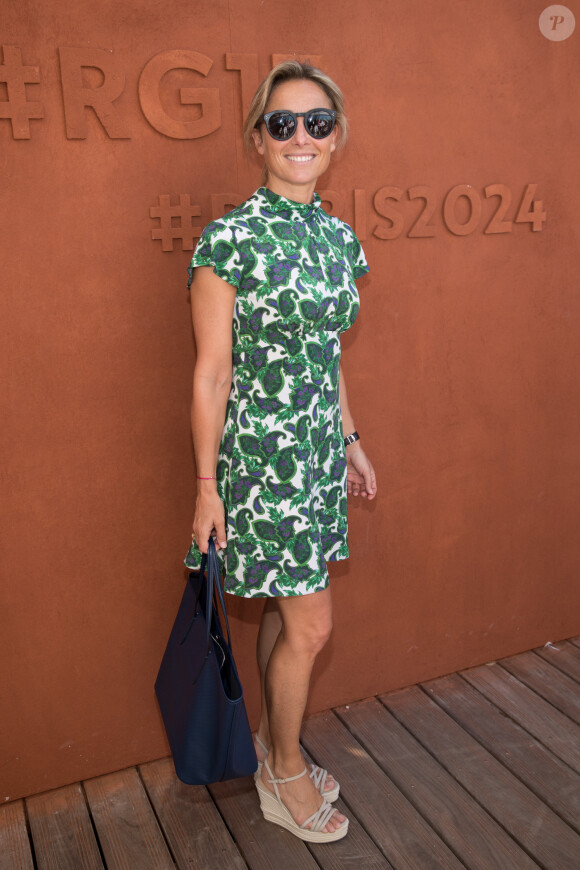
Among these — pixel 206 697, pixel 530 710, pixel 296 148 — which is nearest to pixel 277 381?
pixel 296 148

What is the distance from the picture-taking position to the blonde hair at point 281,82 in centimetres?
187

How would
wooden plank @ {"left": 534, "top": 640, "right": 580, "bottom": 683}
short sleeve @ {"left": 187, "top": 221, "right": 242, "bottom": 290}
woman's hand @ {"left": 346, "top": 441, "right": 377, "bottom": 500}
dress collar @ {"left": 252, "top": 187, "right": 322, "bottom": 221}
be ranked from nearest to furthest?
1. short sleeve @ {"left": 187, "top": 221, "right": 242, "bottom": 290}
2. dress collar @ {"left": 252, "top": 187, "right": 322, "bottom": 221}
3. woman's hand @ {"left": 346, "top": 441, "right": 377, "bottom": 500}
4. wooden plank @ {"left": 534, "top": 640, "right": 580, "bottom": 683}

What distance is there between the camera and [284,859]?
204 centimetres

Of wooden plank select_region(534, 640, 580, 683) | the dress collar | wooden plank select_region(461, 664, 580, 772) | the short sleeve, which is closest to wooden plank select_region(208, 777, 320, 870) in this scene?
wooden plank select_region(461, 664, 580, 772)

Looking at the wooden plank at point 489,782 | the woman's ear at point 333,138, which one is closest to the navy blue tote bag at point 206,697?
the wooden plank at point 489,782

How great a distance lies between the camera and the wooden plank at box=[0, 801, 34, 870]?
206 cm

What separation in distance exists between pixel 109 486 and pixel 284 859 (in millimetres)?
1076

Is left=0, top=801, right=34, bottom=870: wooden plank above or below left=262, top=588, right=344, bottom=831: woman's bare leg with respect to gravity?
below

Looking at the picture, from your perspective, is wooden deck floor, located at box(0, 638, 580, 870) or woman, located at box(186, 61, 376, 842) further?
wooden deck floor, located at box(0, 638, 580, 870)

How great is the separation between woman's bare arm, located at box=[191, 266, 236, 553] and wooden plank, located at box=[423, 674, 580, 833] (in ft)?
3.88

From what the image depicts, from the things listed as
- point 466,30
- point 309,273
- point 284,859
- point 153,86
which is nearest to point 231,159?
point 153,86

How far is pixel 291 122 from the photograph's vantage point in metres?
1.85

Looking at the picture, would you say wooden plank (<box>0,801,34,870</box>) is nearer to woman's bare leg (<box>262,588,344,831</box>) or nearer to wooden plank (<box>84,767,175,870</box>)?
wooden plank (<box>84,767,175,870</box>)

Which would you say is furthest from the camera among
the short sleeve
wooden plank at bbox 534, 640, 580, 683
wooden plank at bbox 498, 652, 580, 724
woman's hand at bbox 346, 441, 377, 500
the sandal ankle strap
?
wooden plank at bbox 534, 640, 580, 683
